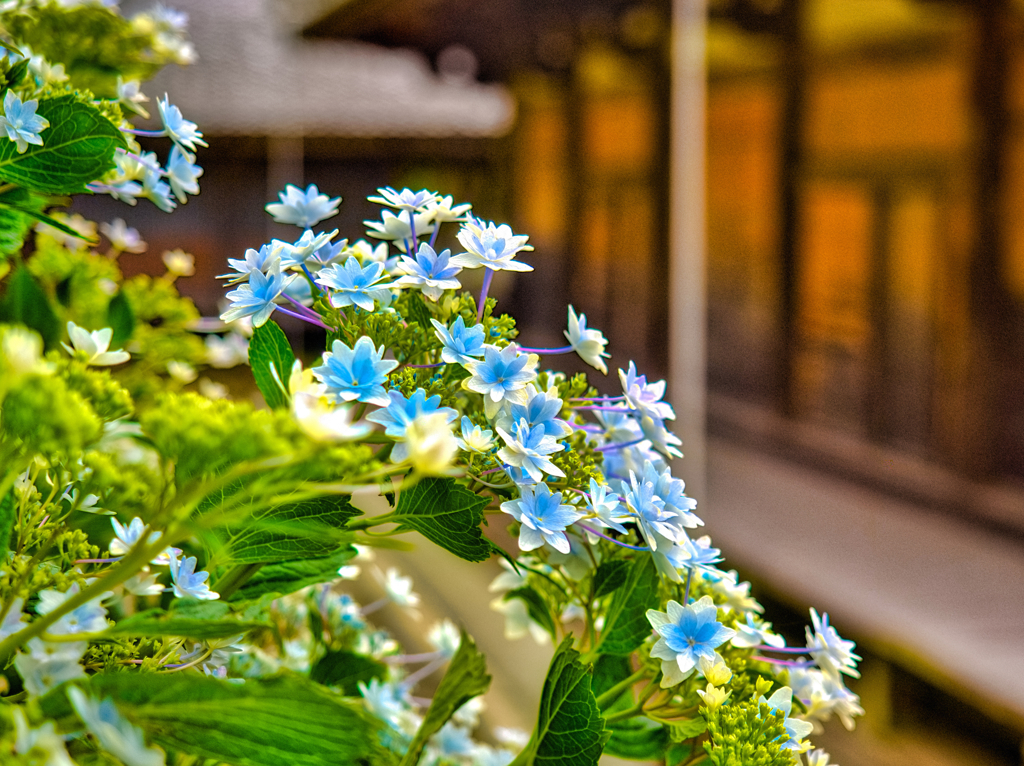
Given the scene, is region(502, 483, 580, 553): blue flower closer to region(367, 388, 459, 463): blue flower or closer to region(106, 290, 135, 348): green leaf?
region(367, 388, 459, 463): blue flower

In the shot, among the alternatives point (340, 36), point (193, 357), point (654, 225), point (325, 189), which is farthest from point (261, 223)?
point (193, 357)

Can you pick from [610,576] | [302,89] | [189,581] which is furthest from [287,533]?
[302,89]

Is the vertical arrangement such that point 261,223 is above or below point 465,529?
below

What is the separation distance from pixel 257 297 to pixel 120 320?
22 cm

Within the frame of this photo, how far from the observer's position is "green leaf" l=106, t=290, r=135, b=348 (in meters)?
0.54

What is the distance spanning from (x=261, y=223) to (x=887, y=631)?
8.65m

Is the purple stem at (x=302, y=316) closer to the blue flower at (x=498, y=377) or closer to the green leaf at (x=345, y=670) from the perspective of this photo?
the blue flower at (x=498, y=377)

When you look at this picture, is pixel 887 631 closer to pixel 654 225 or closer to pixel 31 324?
pixel 31 324

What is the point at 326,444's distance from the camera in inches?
9.0

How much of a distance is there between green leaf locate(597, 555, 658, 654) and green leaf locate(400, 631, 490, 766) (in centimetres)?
9

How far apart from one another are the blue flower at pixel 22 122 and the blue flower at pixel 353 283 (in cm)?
12

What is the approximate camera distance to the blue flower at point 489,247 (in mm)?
373

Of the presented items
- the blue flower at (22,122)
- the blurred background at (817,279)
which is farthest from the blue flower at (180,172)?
the blurred background at (817,279)

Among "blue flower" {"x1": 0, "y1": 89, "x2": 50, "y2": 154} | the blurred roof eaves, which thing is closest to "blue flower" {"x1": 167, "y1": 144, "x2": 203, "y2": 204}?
"blue flower" {"x1": 0, "y1": 89, "x2": 50, "y2": 154}
